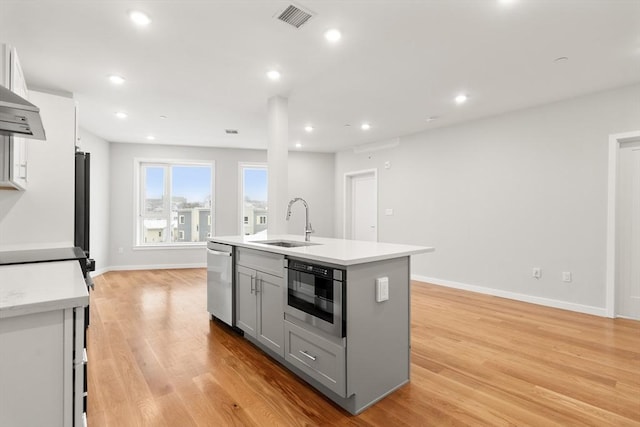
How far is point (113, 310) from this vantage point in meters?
3.82

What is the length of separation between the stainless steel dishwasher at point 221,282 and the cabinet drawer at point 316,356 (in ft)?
3.29

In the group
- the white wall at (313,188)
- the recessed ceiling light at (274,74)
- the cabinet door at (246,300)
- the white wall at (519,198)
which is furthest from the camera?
the white wall at (313,188)

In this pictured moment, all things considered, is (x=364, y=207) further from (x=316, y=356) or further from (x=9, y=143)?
(x=9, y=143)

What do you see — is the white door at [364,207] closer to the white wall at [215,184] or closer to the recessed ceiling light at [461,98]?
the white wall at [215,184]

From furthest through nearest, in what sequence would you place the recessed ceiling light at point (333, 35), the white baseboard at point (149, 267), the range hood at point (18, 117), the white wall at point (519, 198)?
the white baseboard at point (149, 267), the white wall at point (519, 198), the recessed ceiling light at point (333, 35), the range hood at point (18, 117)

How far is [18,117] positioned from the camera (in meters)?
1.74

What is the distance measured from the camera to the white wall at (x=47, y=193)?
8.48 feet

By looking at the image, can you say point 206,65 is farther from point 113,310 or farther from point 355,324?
point 113,310

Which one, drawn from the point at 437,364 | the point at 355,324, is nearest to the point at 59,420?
the point at 355,324

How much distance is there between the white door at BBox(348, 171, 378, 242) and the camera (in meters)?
6.70

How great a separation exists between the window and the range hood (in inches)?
193

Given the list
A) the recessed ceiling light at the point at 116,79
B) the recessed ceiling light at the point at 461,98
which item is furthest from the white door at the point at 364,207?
the recessed ceiling light at the point at 116,79

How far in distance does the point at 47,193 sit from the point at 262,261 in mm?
1911

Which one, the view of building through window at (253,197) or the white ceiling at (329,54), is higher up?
the white ceiling at (329,54)
